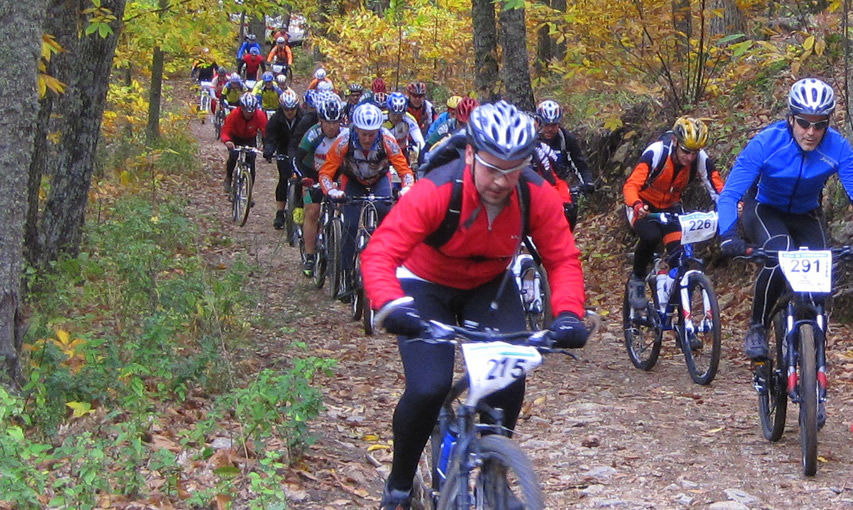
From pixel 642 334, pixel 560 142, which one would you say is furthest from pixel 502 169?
pixel 560 142

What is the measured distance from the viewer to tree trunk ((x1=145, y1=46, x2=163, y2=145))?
2131cm

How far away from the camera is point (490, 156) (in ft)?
12.8

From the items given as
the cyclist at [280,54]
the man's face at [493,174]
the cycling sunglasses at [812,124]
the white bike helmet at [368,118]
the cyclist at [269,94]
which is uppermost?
the cyclist at [280,54]

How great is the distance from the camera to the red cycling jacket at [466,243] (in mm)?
4098

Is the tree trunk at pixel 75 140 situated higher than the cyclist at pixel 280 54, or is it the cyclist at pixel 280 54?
the cyclist at pixel 280 54

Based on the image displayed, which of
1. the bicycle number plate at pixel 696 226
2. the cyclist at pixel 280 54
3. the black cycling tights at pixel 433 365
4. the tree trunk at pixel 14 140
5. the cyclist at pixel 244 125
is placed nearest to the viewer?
the black cycling tights at pixel 433 365

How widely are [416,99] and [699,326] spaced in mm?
11277

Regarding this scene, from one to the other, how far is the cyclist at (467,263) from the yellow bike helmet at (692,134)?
4.45 metres

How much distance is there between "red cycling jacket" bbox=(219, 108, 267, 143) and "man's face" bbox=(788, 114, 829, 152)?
11.8 metres

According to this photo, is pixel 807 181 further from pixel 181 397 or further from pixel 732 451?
pixel 181 397

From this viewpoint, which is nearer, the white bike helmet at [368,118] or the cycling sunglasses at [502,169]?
the cycling sunglasses at [502,169]

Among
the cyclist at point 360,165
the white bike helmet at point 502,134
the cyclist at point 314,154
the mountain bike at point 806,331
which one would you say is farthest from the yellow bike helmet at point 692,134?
the white bike helmet at point 502,134

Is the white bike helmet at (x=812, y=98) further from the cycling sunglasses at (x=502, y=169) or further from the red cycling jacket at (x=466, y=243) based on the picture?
the cycling sunglasses at (x=502, y=169)

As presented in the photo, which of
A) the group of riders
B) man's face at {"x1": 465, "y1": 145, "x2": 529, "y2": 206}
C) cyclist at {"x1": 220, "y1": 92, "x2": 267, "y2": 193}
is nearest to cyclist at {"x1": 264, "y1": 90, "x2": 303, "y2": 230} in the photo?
cyclist at {"x1": 220, "y1": 92, "x2": 267, "y2": 193}
